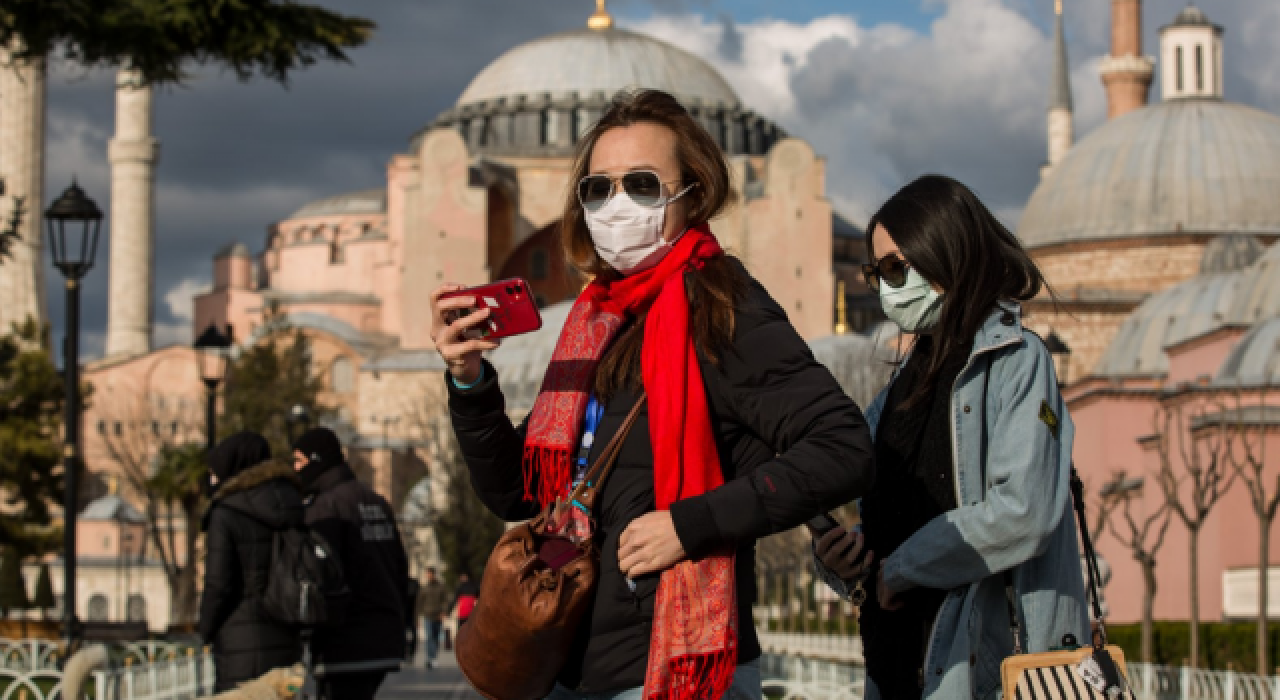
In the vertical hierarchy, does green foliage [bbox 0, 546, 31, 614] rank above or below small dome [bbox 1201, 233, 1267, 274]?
below

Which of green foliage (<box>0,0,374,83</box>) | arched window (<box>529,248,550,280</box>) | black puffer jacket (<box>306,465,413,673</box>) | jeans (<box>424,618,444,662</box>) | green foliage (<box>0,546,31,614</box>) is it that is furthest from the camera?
arched window (<box>529,248,550,280</box>)

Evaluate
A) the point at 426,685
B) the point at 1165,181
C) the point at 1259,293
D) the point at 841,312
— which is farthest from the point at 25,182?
the point at 426,685

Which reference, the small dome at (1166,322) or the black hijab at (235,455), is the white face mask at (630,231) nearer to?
the black hijab at (235,455)

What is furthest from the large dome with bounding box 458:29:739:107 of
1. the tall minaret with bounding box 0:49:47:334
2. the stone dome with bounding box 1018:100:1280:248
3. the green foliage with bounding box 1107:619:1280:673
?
the green foliage with bounding box 1107:619:1280:673

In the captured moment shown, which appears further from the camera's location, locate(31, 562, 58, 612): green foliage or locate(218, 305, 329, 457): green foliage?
locate(218, 305, 329, 457): green foliage

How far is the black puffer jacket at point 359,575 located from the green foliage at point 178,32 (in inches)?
155

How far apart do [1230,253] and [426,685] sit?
3253 centimetres

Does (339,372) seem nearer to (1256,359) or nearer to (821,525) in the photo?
(1256,359)

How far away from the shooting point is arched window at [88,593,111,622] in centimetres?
5159

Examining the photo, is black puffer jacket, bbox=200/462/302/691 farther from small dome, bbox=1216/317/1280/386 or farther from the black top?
small dome, bbox=1216/317/1280/386

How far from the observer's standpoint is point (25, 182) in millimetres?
43469

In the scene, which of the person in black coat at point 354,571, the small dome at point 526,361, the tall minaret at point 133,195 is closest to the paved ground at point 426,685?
the person in black coat at point 354,571

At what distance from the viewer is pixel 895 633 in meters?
3.47

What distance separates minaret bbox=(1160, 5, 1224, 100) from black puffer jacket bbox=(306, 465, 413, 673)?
5445 cm
